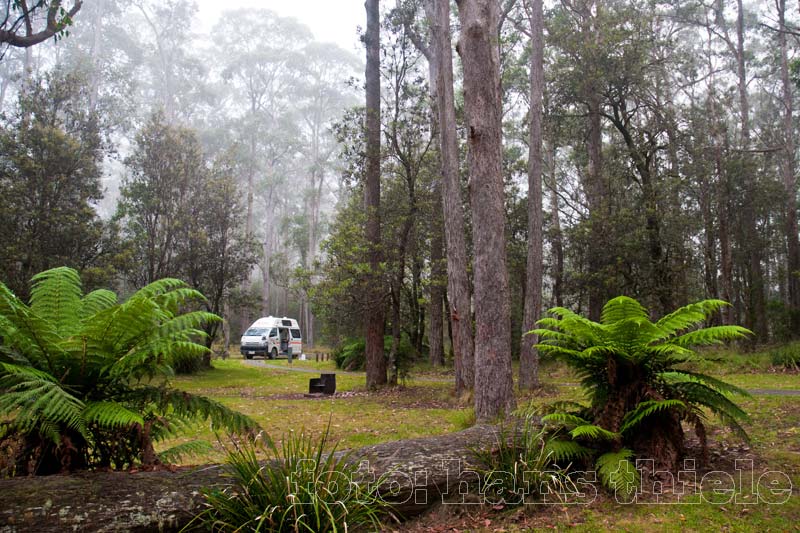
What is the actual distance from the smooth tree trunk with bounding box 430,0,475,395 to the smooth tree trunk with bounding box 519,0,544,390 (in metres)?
1.22

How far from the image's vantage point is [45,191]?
45.6 feet

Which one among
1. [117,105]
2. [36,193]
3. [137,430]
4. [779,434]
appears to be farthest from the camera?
[117,105]

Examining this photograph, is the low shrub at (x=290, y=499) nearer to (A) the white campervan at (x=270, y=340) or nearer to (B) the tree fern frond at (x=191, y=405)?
(B) the tree fern frond at (x=191, y=405)

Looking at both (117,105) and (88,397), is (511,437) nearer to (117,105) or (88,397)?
(88,397)

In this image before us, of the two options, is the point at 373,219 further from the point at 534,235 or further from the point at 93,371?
the point at 93,371

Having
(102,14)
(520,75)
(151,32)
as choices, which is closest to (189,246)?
(520,75)

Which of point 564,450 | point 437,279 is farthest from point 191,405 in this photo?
point 437,279

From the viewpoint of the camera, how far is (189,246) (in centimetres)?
1881

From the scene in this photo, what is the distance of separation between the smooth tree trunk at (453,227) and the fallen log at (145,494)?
6.65 meters

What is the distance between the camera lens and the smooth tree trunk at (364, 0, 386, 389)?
40.7 ft

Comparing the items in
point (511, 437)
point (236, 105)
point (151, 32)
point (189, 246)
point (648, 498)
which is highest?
point (151, 32)

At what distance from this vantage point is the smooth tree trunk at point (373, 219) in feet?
40.7

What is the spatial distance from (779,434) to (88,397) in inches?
239

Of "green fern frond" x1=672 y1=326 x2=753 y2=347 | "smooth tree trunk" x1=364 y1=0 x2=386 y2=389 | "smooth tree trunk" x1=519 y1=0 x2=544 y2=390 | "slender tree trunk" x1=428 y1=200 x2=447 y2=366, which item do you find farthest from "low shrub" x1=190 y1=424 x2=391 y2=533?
"slender tree trunk" x1=428 y1=200 x2=447 y2=366
